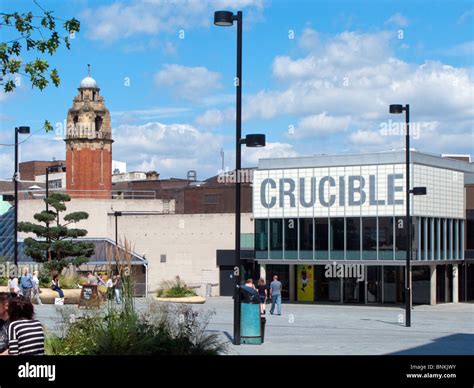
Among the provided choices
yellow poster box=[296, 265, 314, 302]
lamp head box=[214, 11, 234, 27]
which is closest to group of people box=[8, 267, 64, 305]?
lamp head box=[214, 11, 234, 27]

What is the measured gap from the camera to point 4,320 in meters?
12.5

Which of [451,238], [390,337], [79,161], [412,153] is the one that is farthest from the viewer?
[79,161]

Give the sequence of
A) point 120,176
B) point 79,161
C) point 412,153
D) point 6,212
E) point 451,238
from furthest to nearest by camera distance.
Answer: point 120,176, point 79,161, point 6,212, point 451,238, point 412,153

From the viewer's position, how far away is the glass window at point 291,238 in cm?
5300

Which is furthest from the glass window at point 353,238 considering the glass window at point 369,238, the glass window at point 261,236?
the glass window at point 261,236

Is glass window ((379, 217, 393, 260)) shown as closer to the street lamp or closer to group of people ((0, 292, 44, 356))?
the street lamp

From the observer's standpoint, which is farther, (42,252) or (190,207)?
(190,207)

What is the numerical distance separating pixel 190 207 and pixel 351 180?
24.5 m

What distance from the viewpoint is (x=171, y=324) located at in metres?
17.5

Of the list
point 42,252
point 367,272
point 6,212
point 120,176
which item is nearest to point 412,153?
point 367,272

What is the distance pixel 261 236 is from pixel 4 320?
138 ft

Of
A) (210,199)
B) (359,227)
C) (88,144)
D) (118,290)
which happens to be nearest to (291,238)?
(359,227)

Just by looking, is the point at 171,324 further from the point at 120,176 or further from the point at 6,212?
the point at 120,176

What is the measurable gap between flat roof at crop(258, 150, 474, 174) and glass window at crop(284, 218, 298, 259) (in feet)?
10.2
